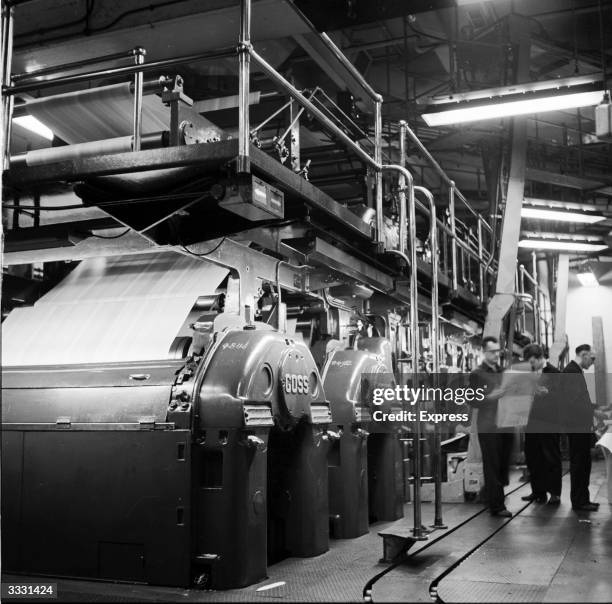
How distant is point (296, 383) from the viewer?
5.67m

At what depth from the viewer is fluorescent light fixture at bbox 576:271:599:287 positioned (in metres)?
17.6

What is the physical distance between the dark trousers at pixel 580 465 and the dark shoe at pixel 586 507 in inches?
0.9

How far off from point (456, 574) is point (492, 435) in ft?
9.21

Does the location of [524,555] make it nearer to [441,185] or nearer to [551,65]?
[551,65]

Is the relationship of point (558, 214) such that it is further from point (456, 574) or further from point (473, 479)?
point (456, 574)

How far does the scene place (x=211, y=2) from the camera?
7152mm

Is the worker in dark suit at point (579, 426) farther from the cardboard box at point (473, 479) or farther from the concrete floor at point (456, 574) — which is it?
the cardboard box at point (473, 479)

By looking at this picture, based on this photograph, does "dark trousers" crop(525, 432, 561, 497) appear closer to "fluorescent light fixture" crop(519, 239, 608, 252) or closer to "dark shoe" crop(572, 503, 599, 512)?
"dark shoe" crop(572, 503, 599, 512)

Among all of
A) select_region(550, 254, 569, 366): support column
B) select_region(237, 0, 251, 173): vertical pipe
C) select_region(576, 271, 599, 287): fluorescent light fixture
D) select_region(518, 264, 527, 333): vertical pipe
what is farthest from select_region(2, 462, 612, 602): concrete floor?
select_region(576, 271, 599, 287): fluorescent light fixture

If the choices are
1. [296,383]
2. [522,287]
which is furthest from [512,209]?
[296,383]

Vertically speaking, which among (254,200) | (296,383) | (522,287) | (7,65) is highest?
(7,65)

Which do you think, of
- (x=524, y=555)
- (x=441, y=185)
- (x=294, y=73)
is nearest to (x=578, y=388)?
(x=524, y=555)

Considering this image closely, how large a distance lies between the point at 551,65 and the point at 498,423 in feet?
19.4

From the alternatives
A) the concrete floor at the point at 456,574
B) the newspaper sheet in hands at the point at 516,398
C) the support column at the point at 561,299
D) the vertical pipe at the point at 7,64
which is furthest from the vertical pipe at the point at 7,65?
the support column at the point at 561,299
